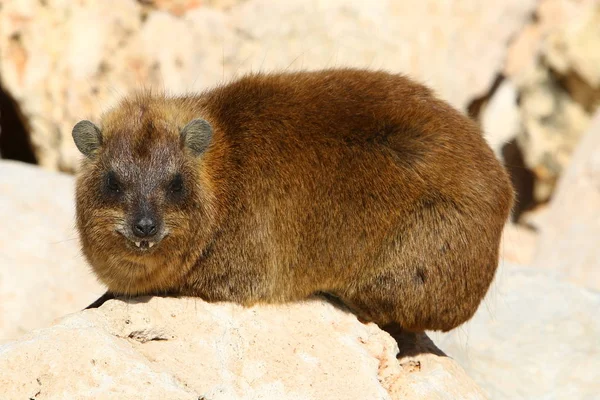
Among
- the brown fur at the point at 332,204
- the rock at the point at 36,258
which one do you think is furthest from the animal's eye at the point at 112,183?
the rock at the point at 36,258

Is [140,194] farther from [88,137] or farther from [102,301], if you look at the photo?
[102,301]

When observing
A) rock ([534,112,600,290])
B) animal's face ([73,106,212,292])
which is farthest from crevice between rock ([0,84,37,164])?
rock ([534,112,600,290])

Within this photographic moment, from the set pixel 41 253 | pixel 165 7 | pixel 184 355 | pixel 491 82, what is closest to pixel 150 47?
pixel 165 7

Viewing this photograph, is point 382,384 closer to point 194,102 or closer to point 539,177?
point 194,102

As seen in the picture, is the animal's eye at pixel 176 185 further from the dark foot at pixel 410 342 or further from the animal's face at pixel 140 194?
the dark foot at pixel 410 342

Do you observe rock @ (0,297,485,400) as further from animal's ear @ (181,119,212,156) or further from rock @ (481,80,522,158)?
rock @ (481,80,522,158)
